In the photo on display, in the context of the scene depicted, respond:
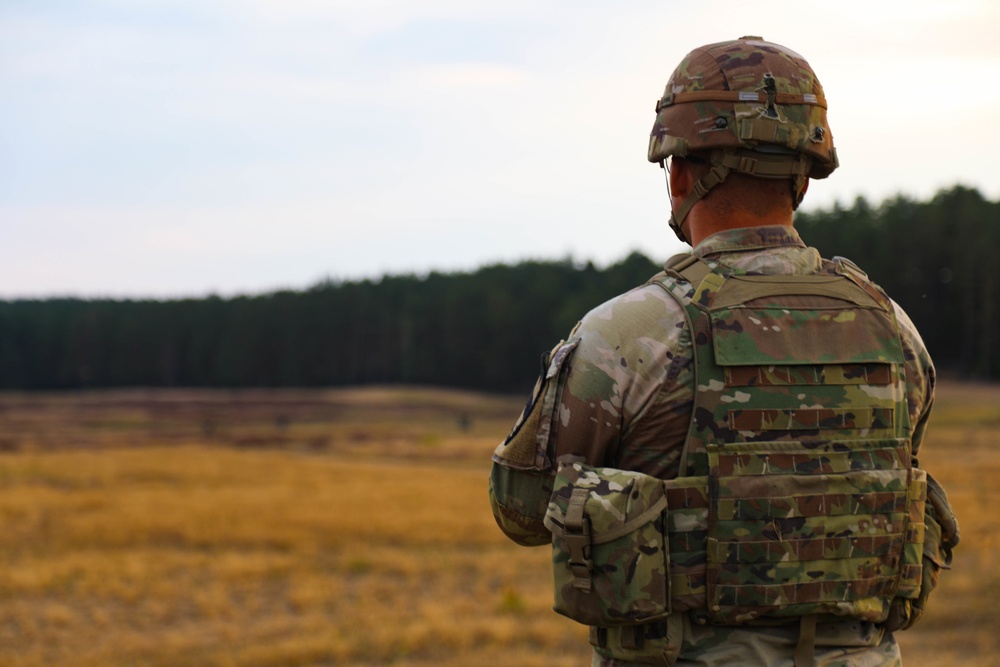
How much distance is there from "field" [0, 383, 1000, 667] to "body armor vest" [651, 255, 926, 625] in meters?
7.45

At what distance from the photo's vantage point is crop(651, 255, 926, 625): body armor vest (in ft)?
7.27

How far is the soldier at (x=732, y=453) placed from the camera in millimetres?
2209

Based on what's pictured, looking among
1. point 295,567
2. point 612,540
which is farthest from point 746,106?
point 295,567

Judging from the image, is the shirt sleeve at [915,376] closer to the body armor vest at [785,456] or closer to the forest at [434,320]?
the body armor vest at [785,456]

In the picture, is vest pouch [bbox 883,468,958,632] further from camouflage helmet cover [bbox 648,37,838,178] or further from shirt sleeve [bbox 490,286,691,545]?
camouflage helmet cover [bbox 648,37,838,178]

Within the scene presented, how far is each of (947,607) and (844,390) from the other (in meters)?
9.67

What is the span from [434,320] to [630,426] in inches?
3336

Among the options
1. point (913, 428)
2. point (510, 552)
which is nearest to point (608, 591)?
point (913, 428)

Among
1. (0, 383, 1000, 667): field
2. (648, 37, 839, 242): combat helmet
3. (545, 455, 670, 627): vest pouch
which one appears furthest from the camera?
(0, 383, 1000, 667): field

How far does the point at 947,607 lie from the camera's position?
10633 mm

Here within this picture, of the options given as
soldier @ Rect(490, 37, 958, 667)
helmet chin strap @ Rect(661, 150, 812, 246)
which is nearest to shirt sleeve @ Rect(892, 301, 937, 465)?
soldier @ Rect(490, 37, 958, 667)

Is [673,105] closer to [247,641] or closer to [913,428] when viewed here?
[913,428]

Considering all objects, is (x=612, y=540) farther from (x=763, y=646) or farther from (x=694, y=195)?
(x=694, y=195)

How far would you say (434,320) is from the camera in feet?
285
